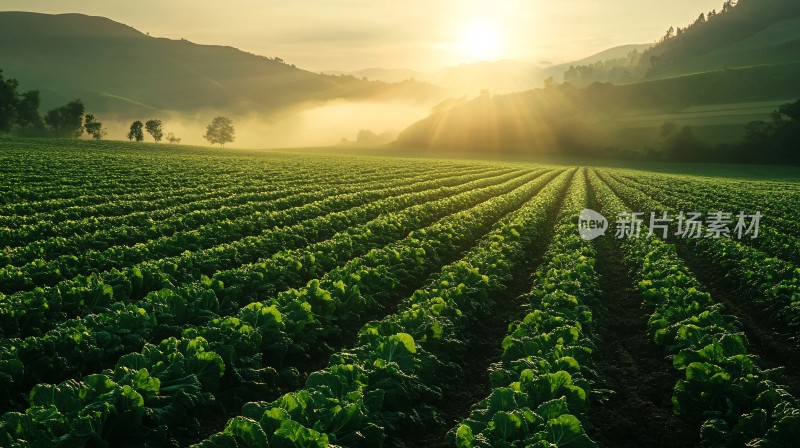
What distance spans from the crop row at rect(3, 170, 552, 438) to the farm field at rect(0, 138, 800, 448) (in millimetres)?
34

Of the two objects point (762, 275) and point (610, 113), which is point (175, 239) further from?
point (610, 113)

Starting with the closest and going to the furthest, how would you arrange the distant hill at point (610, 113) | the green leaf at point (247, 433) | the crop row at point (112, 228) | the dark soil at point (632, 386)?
1. the green leaf at point (247, 433)
2. the dark soil at point (632, 386)
3. the crop row at point (112, 228)
4. the distant hill at point (610, 113)

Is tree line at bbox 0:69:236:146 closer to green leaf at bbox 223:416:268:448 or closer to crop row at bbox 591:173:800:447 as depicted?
green leaf at bbox 223:416:268:448

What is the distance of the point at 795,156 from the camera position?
89.1 metres

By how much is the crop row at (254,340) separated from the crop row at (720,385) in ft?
A: 17.8

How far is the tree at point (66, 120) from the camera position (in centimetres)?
11050

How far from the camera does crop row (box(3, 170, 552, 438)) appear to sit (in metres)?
5.91

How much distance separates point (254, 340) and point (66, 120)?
12749cm

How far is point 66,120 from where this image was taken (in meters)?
112

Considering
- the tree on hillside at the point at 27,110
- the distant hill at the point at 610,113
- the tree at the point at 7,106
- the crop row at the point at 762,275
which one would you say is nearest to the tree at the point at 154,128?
the tree on hillside at the point at 27,110

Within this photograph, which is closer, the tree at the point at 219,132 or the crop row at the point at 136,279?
the crop row at the point at 136,279

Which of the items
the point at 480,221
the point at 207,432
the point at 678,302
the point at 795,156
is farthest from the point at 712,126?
the point at 207,432

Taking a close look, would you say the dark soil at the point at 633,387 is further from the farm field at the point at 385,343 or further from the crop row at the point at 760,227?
the crop row at the point at 760,227

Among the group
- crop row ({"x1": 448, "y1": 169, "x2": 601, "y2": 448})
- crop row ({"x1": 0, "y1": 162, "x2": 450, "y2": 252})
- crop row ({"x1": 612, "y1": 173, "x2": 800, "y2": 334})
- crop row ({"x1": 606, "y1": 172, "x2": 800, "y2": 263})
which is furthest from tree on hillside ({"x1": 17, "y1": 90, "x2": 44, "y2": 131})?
crop row ({"x1": 612, "y1": 173, "x2": 800, "y2": 334})
